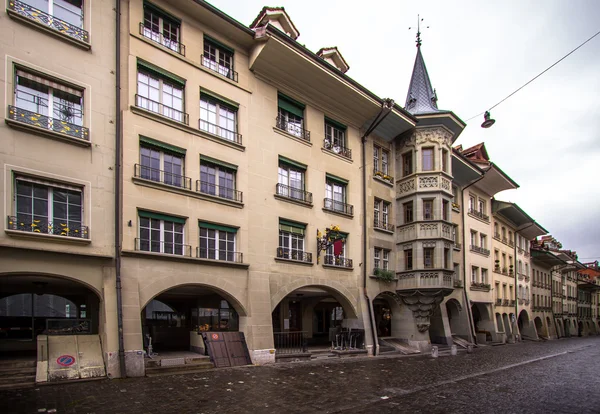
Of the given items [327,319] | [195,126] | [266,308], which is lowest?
[327,319]

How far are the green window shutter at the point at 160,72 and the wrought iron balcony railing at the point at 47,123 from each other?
3.55 m

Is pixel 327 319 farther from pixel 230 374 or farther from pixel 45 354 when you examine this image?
pixel 45 354

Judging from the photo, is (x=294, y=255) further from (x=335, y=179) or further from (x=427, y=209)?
(x=427, y=209)

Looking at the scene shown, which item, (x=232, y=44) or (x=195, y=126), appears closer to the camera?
(x=195, y=126)

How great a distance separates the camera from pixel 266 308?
1855 cm

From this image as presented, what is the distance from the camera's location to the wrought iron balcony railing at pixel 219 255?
1711cm

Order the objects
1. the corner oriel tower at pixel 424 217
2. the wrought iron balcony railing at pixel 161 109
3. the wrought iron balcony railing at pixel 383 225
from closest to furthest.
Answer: the wrought iron balcony railing at pixel 161 109 → the corner oriel tower at pixel 424 217 → the wrought iron balcony railing at pixel 383 225

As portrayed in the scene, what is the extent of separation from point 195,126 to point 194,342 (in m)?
9.43

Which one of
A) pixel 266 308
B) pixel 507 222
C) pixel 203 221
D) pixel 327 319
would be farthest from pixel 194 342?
pixel 507 222

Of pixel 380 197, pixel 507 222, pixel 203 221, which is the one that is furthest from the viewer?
pixel 507 222

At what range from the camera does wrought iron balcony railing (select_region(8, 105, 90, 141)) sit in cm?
1293

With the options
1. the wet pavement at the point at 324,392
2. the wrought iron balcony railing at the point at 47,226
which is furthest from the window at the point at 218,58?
the wet pavement at the point at 324,392

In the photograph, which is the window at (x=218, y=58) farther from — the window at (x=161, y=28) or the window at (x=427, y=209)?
the window at (x=427, y=209)

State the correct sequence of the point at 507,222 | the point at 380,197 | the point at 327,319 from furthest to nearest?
the point at 507,222 → the point at 327,319 → the point at 380,197
